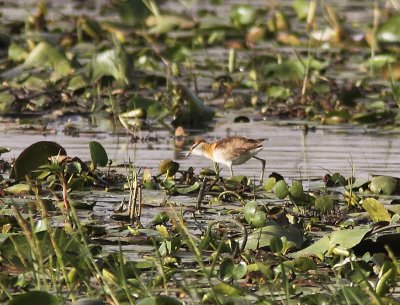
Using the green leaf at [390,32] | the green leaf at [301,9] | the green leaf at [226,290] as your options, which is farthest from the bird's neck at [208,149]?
the green leaf at [301,9]

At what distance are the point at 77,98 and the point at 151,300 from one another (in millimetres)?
7028

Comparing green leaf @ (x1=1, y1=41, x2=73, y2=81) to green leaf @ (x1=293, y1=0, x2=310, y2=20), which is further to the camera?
green leaf @ (x1=293, y1=0, x2=310, y2=20)

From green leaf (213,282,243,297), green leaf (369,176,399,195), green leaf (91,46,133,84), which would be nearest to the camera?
green leaf (213,282,243,297)

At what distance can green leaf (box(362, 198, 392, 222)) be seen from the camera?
669cm

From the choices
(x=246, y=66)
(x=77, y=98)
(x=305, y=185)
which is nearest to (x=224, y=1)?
(x=246, y=66)

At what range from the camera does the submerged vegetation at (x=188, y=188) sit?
17.2 feet

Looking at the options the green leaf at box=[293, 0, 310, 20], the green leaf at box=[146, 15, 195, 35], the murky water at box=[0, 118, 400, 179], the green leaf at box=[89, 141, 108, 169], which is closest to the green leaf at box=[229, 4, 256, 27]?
the green leaf at box=[146, 15, 195, 35]

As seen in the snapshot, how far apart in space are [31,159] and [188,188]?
3.19 ft

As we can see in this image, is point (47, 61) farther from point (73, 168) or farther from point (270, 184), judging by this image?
point (270, 184)

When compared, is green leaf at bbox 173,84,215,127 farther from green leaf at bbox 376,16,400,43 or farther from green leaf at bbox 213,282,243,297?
green leaf at bbox 213,282,243,297

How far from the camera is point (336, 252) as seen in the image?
5.76 meters

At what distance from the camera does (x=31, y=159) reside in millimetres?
7812

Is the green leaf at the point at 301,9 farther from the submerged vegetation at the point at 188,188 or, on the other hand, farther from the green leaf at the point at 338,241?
the green leaf at the point at 338,241

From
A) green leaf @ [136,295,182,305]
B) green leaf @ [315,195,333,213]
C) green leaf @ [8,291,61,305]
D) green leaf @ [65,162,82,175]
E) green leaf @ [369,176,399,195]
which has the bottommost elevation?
green leaf @ [369,176,399,195]
